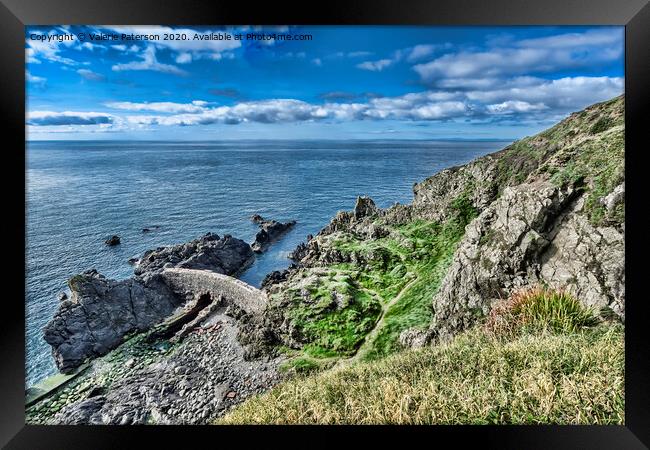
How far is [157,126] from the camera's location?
12.2 feet

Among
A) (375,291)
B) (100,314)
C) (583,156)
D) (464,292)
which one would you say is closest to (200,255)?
(100,314)

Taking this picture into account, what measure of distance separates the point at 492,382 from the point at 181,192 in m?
3.28

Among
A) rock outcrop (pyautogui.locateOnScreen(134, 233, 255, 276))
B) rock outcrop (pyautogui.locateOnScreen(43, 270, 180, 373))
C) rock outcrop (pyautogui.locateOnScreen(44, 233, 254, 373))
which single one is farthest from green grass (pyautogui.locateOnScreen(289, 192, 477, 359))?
rock outcrop (pyautogui.locateOnScreen(43, 270, 180, 373))

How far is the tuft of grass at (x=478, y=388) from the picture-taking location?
2904 millimetres

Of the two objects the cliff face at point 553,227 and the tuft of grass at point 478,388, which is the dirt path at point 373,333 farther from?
the cliff face at point 553,227

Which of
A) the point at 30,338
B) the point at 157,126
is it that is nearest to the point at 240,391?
the point at 30,338

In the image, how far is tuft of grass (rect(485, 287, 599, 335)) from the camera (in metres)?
3.17

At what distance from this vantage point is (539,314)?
3260 mm

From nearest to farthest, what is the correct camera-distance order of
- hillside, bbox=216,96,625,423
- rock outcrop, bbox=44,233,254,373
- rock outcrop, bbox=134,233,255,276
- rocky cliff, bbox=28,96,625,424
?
hillside, bbox=216,96,625,423 → rocky cliff, bbox=28,96,625,424 → rock outcrop, bbox=44,233,254,373 → rock outcrop, bbox=134,233,255,276

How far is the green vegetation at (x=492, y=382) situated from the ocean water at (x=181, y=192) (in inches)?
51.2

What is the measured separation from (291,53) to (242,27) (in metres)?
0.49

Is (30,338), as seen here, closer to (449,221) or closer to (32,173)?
(32,173)

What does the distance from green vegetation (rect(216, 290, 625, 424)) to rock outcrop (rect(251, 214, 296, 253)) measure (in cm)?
136

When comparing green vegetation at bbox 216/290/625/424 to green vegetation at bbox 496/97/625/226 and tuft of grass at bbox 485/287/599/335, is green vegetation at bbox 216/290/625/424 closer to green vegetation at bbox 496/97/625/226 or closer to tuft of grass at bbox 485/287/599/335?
tuft of grass at bbox 485/287/599/335
